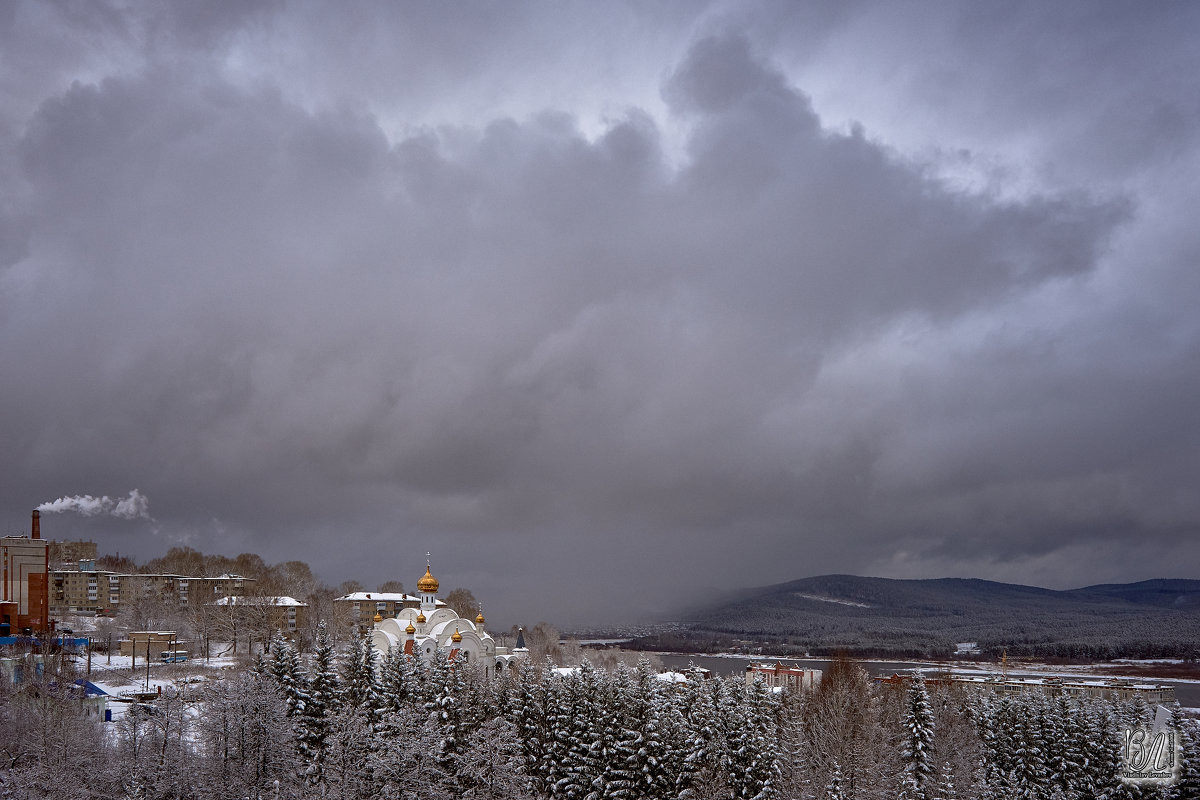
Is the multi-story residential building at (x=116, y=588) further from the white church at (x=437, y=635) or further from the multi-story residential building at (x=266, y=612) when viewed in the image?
the white church at (x=437, y=635)

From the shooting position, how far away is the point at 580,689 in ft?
137

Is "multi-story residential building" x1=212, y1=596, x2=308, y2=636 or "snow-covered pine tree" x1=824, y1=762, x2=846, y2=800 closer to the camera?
"snow-covered pine tree" x1=824, y1=762, x2=846, y2=800


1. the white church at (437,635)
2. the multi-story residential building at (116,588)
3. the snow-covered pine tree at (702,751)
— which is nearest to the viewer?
the snow-covered pine tree at (702,751)

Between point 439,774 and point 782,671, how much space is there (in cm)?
7773

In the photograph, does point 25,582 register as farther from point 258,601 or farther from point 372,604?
point 372,604

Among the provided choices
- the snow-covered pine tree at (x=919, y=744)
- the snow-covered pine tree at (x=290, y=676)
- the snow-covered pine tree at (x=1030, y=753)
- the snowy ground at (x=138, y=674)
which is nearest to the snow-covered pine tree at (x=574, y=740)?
the snow-covered pine tree at (x=290, y=676)

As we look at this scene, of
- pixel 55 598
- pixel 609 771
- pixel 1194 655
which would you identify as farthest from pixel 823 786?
pixel 1194 655

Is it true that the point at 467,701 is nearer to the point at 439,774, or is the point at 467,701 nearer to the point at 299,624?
the point at 439,774

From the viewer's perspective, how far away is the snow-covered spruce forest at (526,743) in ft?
97.1

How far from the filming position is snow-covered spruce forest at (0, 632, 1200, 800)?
97.1 ft

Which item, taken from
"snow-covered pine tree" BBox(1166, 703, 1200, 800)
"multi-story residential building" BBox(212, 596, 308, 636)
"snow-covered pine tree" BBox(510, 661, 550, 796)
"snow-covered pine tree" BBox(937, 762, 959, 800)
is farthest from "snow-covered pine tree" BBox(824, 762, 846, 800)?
"multi-story residential building" BBox(212, 596, 308, 636)

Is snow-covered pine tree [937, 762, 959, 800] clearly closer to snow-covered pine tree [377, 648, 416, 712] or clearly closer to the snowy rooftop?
snow-covered pine tree [377, 648, 416, 712]

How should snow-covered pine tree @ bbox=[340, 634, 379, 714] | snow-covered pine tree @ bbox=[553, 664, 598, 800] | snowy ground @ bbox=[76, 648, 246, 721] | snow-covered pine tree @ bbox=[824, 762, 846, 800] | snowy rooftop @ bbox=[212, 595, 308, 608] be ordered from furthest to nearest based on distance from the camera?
snowy rooftop @ bbox=[212, 595, 308, 608], snowy ground @ bbox=[76, 648, 246, 721], snow-covered pine tree @ bbox=[340, 634, 379, 714], snow-covered pine tree @ bbox=[553, 664, 598, 800], snow-covered pine tree @ bbox=[824, 762, 846, 800]

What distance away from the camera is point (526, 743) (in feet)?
133
